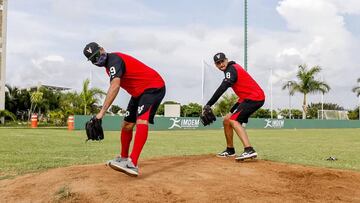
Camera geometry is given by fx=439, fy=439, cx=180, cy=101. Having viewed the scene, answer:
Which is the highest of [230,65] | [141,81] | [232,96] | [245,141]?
[232,96]

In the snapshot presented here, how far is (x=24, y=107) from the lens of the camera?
2461 inches

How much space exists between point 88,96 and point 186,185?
44.6 metres

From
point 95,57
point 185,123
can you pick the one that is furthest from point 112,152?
point 185,123

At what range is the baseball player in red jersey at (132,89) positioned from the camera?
5.85m

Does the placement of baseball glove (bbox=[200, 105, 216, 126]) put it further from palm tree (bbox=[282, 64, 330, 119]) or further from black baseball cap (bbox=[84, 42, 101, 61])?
palm tree (bbox=[282, 64, 330, 119])

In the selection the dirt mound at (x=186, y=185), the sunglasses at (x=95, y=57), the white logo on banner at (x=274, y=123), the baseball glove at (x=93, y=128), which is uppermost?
the white logo on banner at (x=274, y=123)

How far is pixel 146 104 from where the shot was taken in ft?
20.2

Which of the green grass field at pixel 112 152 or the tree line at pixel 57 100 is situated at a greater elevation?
the tree line at pixel 57 100

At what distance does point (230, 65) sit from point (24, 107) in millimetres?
59241

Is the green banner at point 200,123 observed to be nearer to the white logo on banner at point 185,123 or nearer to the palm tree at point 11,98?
the white logo on banner at point 185,123

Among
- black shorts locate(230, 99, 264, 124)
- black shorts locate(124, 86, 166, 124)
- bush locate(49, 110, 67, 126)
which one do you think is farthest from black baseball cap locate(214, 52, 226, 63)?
bush locate(49, 110, 67, 126)

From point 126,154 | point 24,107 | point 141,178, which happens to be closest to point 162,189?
point 141,178

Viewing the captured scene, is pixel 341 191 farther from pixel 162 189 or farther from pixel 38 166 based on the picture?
pixel 38 166

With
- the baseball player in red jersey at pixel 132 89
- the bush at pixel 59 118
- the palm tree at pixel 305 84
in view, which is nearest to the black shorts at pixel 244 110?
the baseball player in red jersey at pixel 132 89
